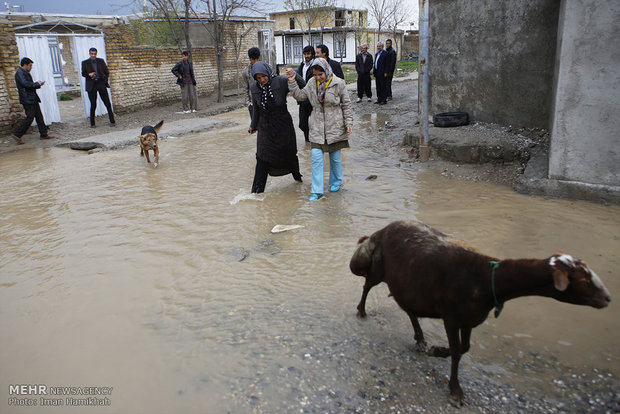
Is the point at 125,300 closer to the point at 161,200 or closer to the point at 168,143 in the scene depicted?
the point at 161,200

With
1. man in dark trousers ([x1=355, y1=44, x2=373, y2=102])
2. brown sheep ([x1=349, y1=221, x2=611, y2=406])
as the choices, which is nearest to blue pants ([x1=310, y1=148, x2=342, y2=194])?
brown sheep ([x1=349, y1=221, x2=611, y2=406])

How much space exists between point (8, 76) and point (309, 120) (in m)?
9.26

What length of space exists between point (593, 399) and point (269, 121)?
16.3ft

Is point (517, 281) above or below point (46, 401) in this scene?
above

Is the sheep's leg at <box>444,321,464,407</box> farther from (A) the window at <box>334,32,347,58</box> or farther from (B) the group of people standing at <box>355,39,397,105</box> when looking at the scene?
(A) the window at <box>334,32,347,58</box>

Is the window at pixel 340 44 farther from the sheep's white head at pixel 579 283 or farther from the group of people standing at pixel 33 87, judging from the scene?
the sheep's white head at pixel 579 283

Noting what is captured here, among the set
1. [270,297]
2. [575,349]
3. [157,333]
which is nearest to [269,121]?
[270,297]

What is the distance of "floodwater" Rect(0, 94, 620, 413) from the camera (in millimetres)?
3154

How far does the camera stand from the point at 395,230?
3135mm

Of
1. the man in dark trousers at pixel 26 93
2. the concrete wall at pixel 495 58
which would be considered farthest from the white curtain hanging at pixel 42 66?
the concrete wall at pixel 495 58

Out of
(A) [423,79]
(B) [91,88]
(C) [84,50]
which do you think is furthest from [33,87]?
(A) [423,79]

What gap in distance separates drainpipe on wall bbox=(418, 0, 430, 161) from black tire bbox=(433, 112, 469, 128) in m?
1.03

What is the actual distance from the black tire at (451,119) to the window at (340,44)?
97.8ft

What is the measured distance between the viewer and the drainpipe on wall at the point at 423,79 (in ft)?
24.4
